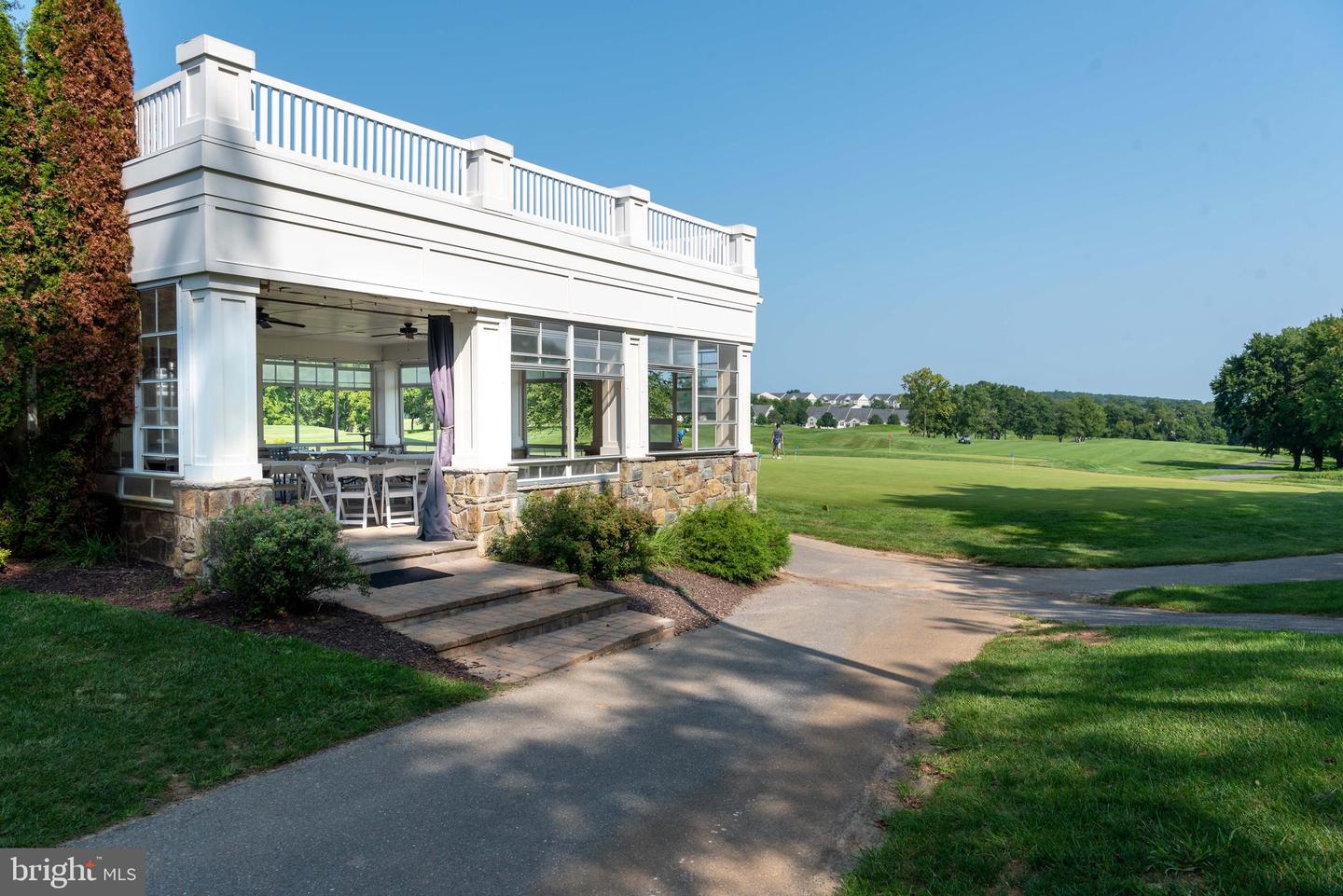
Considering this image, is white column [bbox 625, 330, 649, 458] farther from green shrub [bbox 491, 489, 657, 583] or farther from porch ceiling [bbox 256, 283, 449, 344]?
porch ceiling [bbox 256, 283, 449, 344]

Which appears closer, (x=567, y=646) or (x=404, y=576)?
(x=567, y=646)

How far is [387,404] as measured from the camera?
1986 cm

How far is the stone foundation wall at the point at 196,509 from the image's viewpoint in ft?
26.7

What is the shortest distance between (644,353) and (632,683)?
8.00 metres

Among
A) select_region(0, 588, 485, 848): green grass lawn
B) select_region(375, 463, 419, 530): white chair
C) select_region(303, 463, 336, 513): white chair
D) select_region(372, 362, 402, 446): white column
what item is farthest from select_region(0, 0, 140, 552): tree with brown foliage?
select_region(372, 362, 402, 446): white column

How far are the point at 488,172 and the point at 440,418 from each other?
10.7 ft

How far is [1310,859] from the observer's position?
10.6 ft

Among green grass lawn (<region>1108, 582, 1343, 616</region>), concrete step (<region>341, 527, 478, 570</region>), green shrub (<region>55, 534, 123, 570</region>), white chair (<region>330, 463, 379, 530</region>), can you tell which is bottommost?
green grass lawn (<region>1108, 582, 1343, 616</region>)

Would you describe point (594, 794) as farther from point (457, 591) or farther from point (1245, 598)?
point (1245, 598)

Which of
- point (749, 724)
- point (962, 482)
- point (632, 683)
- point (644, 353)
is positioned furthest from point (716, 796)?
point (962, 482)

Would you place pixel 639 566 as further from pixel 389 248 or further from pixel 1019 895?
pixel 1019 895

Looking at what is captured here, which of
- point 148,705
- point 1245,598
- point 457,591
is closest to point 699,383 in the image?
point 457,591

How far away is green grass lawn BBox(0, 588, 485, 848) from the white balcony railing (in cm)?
489

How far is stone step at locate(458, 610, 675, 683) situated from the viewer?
6859 millimetres
